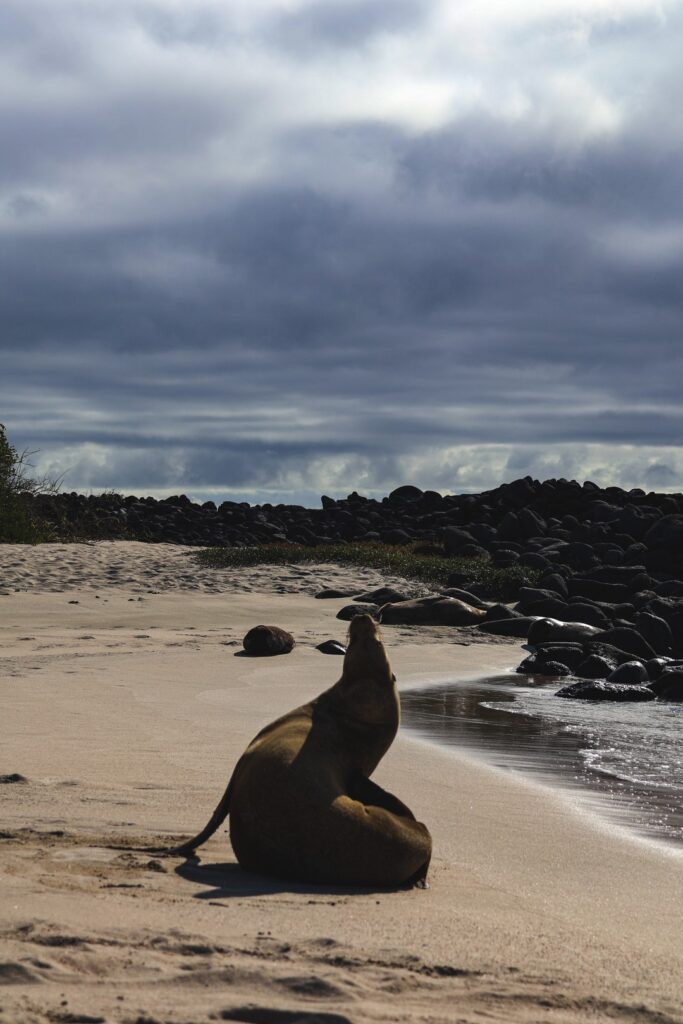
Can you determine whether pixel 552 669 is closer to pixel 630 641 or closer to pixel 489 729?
pixel 630 641

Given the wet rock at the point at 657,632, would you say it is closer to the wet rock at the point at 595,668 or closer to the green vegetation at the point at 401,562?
the wet rock at the point at 595,668

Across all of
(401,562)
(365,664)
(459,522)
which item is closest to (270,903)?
(365,664)

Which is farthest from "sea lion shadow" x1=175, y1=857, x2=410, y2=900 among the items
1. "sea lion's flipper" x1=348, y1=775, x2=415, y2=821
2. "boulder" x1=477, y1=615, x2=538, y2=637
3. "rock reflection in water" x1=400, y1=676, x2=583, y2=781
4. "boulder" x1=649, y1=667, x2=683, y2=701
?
"boulder" x1=477, y1=615, x2=538, y2=637

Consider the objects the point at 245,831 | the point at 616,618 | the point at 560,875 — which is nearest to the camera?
the point at 245,831

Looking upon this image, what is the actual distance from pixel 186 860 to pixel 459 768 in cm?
328

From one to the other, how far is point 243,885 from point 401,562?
19.8 m

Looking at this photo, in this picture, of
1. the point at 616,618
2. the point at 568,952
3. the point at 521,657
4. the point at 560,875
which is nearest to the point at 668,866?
the point at 560,875

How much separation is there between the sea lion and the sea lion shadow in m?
0.03

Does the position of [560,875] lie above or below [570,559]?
below

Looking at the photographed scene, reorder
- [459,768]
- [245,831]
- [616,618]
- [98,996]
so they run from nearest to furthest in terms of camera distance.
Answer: [98,996] < [245,831] < [459,768] < [616,618]

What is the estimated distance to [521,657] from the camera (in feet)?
52.4

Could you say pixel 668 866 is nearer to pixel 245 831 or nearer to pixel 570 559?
pixel 245 831

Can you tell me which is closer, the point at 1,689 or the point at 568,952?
the point at 568,952

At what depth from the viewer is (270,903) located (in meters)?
4.29
